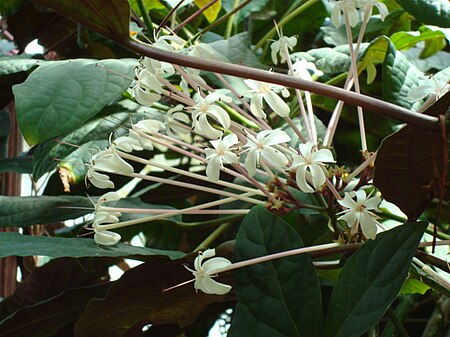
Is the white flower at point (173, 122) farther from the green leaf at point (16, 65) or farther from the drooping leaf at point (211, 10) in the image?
the drooping leaf at point (211, 10)

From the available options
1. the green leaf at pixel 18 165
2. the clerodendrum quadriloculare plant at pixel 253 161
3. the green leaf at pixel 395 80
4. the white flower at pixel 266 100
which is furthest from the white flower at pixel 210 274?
the green leaf at pixel 18 165

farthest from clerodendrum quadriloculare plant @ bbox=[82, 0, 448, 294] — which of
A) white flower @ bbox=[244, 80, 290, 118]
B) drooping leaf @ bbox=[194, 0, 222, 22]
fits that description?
drooping leaf @ bbox=[194, 0, 222, 22]

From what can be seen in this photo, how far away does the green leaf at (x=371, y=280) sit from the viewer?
0.36 metres

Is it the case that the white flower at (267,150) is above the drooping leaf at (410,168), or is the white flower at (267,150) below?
above

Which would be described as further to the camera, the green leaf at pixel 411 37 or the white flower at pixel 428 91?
the green leaf at pixel 411 37

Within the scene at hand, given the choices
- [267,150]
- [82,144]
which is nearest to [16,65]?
[82,144]

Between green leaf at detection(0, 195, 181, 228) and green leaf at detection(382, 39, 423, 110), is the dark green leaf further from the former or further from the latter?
green leaf at detection(382, 39, 423, 110)

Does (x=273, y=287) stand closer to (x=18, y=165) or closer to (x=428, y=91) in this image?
(x=428, y=91)

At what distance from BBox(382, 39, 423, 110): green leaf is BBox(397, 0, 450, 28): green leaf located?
0.10 meters

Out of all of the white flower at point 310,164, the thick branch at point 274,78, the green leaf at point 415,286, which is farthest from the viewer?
the green leaf at point 415,286

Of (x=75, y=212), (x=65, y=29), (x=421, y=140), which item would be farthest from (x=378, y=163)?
(x=65, y=29)

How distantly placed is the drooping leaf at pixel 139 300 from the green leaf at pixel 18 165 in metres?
0.26

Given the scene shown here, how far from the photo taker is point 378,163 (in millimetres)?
383

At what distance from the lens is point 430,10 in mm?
650
